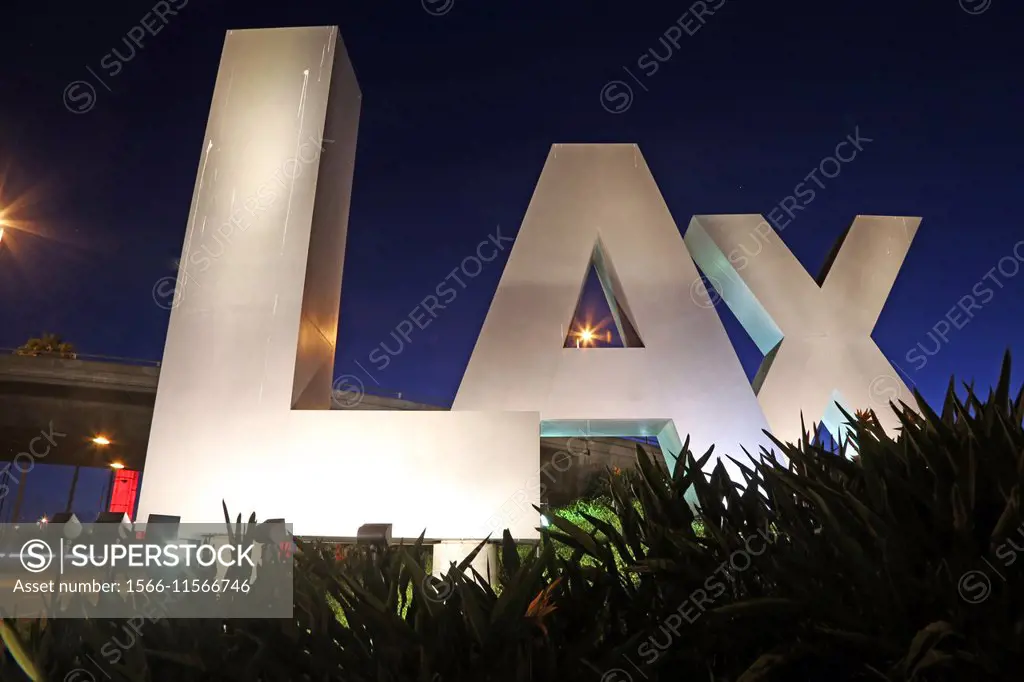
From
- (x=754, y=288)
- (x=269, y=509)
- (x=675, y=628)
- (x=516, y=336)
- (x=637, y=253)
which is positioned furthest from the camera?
(x=754, y=288)

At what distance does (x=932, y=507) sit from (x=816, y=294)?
8542 mm

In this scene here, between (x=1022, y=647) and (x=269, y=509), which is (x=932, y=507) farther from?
(x=269, y=509)

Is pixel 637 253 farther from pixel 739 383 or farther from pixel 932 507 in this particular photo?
pixel 932 507

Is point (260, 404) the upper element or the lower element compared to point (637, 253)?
lower

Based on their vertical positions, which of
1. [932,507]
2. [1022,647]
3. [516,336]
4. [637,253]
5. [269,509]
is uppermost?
[637,253]

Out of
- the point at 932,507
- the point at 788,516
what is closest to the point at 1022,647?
the point at 932,507

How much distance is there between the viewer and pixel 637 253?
349 inches

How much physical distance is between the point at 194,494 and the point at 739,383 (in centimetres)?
649

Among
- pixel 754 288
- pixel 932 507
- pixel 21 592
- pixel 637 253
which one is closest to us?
pixel 932 507

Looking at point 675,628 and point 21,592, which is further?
point 21,592

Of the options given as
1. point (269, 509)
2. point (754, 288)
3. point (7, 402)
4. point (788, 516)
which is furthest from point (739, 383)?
point (7, 402)

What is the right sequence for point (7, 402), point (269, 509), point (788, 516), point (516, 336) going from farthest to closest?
point (7, 402), point (516, 336), point (269, 509), point (788, 516)

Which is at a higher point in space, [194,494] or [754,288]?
[754,288]

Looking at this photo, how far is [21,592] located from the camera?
128 inches
